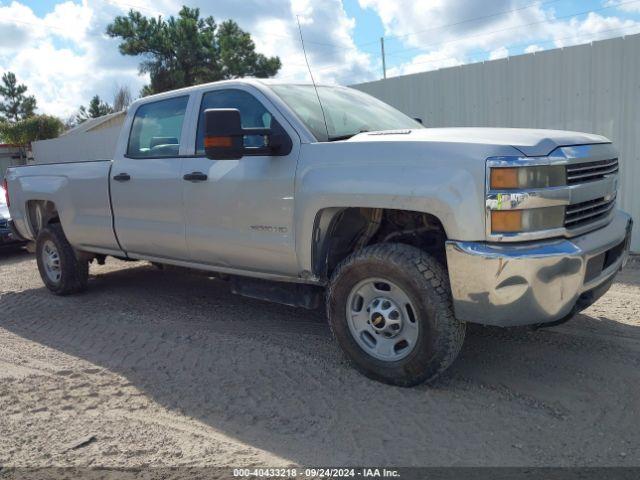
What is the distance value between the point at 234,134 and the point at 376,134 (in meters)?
0.93

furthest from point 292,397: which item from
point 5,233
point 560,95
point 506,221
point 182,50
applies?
point 182,50

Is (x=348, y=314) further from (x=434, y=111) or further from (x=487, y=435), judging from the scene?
(x=434, y=111)

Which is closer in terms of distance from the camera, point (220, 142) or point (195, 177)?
point (220, 142)

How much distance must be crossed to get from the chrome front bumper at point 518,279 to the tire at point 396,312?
0.54ft

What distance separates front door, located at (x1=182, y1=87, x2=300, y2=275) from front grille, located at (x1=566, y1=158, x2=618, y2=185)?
5.66 feet

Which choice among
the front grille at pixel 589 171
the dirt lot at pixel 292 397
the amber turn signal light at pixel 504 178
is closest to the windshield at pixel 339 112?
the amber turn signal light at pixel 504 178

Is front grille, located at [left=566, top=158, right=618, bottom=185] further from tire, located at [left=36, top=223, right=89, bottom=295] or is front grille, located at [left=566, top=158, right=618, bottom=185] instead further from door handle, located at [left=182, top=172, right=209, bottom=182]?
tire, located at [left=36, top=223, right=89, bottom=295]

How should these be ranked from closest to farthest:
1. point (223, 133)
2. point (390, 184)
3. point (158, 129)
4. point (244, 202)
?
point (390, 184) → point (223, 133) → point (244, 202) → point (158, 129)

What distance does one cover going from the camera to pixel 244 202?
14.1 ft

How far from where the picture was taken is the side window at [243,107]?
4.36 meters

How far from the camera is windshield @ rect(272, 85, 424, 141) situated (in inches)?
166

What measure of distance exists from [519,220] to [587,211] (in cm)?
73

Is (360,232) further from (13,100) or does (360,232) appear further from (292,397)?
(13,100)

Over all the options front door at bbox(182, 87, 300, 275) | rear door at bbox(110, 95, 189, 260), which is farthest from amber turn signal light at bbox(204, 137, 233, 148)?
rear door at bbox(110, 95, 189, 260)
